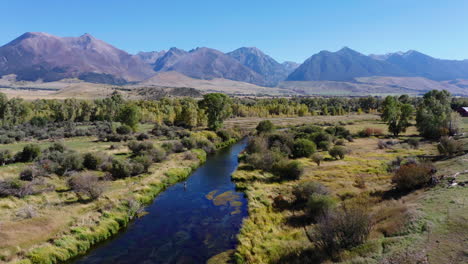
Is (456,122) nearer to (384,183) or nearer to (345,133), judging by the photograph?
(345,133)

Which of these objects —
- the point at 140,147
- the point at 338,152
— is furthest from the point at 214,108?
the point at 338,152

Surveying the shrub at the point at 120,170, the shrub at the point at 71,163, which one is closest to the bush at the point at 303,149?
the shrub at the point at 120,170

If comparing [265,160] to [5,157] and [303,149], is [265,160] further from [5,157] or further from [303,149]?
[5,157]

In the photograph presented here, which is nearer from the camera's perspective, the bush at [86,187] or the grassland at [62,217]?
the grassland at [62,217]

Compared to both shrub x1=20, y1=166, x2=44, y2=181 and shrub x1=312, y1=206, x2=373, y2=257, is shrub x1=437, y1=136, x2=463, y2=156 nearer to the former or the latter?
shrub x1=312, y1=206, x2=373, y2=257

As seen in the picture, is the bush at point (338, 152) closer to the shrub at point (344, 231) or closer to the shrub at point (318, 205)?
the shrub at point (318, 205)

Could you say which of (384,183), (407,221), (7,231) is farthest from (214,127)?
(407,221)
